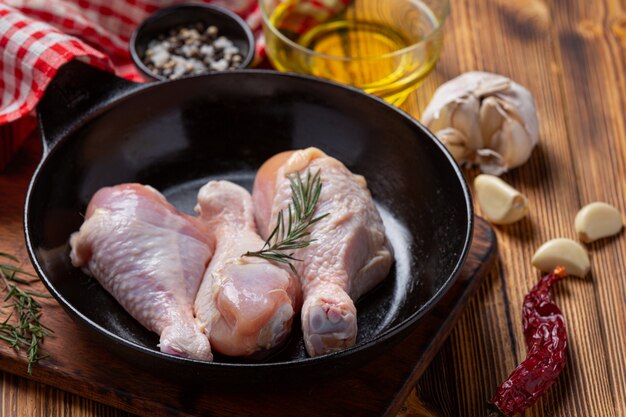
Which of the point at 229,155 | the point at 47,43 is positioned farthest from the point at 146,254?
the point at 47,43

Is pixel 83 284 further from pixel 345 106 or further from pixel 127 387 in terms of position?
pixel 345 106

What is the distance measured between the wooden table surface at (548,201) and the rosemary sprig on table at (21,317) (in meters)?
A: 0.11

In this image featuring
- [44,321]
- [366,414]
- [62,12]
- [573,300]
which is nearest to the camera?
[366,414]

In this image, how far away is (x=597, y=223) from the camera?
8.82 ft

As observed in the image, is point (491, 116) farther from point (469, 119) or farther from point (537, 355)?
point (537, 355)

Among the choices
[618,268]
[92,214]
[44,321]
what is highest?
[618,268]

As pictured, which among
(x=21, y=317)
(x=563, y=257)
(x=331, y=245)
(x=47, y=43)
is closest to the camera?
(x=331, y=245)

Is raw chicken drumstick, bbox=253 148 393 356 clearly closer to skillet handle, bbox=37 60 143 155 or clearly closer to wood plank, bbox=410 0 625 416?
wood plank, bbox=410 0 625 416

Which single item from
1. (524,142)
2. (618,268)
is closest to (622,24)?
(524,142)

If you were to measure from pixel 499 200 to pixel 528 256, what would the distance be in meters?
0.20

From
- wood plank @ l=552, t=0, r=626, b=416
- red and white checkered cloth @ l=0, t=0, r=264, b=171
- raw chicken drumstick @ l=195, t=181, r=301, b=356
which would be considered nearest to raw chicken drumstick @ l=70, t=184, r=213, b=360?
raw chicken drumstick @ l=195, t=181, r=301, b=356

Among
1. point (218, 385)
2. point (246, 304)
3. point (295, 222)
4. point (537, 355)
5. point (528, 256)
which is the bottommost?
point (218, 385)

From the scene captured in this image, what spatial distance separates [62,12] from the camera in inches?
119

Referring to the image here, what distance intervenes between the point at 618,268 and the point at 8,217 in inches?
75.3
